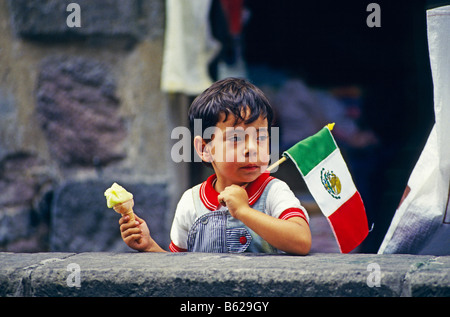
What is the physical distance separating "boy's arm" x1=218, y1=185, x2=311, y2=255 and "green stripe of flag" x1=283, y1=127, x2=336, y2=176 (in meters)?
0.27

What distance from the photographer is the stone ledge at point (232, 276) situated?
1433 millimetres

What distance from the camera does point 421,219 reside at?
193 cm

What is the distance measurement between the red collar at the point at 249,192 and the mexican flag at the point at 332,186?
13 centimetres

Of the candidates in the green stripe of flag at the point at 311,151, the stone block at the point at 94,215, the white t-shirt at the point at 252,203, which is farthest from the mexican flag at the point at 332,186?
the stone block at the point at 94,215

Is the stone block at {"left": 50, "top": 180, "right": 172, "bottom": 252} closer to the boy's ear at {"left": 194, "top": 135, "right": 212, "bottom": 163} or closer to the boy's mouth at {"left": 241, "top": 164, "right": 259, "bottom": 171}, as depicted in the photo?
the boy's ear at {"left": 194, "top": 135, "right": 212, "bottom": 163}

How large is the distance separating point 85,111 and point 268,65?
4.83 ft

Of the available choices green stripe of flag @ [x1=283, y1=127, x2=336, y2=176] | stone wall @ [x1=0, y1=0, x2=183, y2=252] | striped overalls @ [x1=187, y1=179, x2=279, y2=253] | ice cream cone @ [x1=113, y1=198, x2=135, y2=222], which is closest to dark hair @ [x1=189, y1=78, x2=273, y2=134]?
green stripe of flag @ [x1=283, y1=127, x2=336, y2=176]

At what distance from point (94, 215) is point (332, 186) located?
1.57 meters

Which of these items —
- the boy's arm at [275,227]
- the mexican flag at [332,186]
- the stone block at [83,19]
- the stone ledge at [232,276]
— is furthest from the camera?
the stone block at [83,19]

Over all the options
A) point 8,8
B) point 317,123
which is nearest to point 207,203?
point 8,8

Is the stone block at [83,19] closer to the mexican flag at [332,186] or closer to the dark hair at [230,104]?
the dark hair at [230,104]

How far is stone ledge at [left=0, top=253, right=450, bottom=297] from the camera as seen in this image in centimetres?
143
